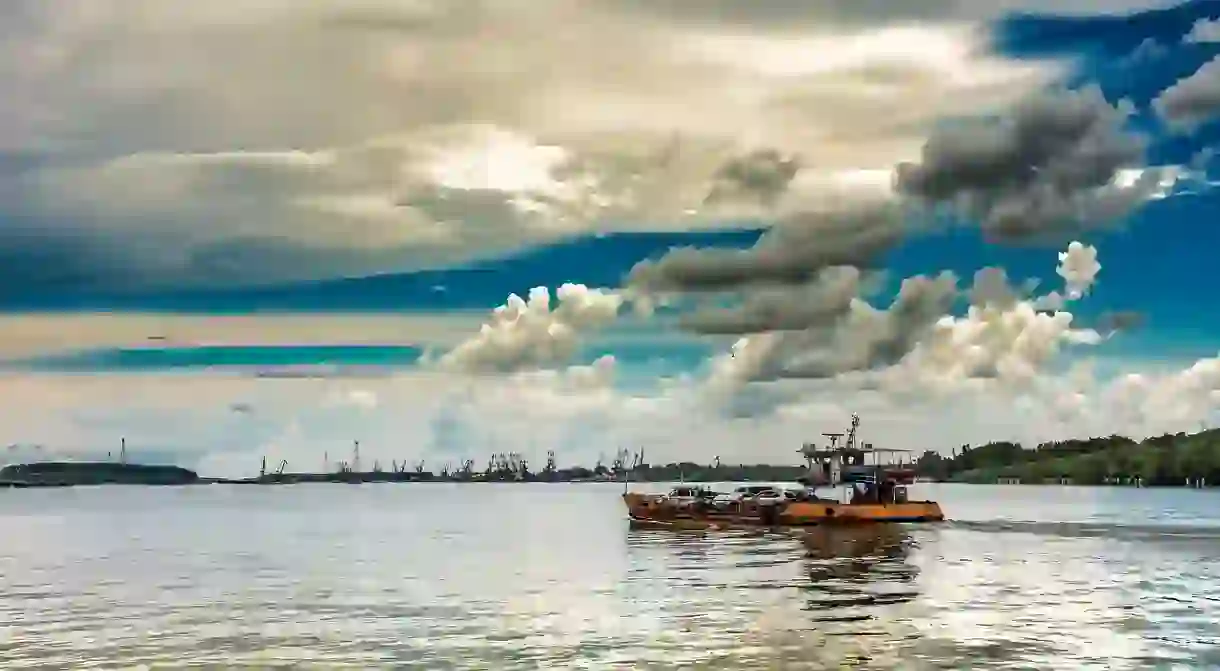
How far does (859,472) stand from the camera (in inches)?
5394

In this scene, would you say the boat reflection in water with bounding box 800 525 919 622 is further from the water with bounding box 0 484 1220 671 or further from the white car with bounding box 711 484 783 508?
the white car with bounding box 711 484 783 508

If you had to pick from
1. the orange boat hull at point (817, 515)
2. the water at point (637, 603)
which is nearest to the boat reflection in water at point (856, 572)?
the water at point (637, 603)

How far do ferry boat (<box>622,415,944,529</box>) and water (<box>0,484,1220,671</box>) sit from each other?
9.35 metres

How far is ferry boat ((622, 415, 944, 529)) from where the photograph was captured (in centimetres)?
13200

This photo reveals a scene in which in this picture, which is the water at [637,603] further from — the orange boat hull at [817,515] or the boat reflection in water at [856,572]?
the orange boat hull at [817,515]

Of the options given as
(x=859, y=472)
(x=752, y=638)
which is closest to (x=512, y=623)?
(x=752, y=638)

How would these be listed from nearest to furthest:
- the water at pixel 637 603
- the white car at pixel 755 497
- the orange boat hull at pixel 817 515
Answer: the water at pixel 637 603
the orange boat hull at pixel 817 515
the white car at pixel 755 497

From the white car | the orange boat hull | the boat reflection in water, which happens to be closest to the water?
the boat reflection in water

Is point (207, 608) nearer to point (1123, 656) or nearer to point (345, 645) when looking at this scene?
point (345, 645)

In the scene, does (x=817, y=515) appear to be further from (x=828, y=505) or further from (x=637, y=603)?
(x=637, y=603)

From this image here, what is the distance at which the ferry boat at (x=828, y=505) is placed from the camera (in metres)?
132

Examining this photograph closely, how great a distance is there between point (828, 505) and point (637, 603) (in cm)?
6810

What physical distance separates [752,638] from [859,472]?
284 ft

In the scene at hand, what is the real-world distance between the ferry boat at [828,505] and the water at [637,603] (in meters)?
9.35
